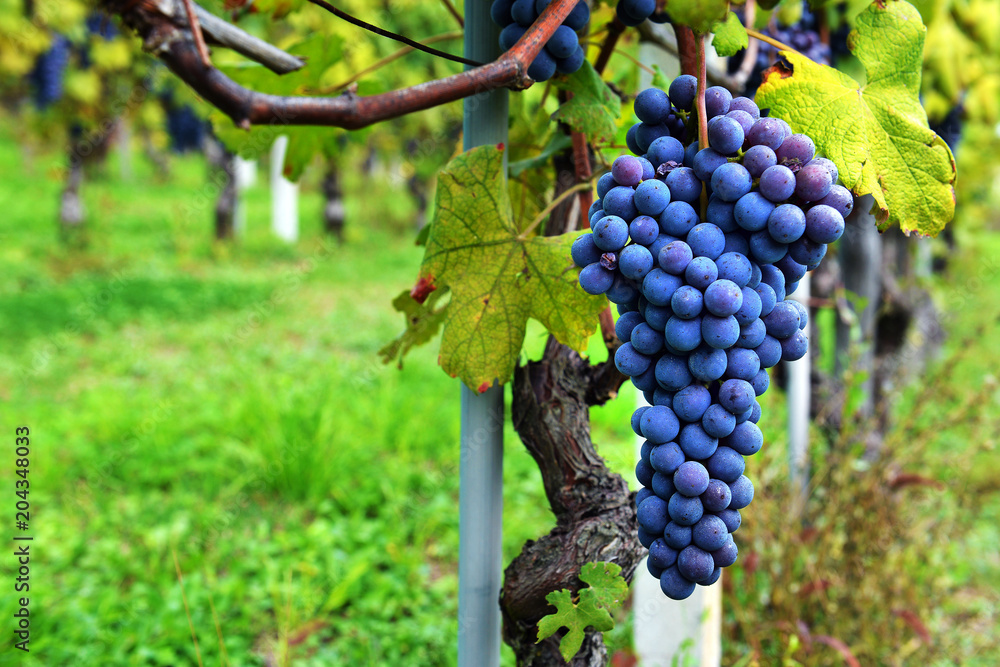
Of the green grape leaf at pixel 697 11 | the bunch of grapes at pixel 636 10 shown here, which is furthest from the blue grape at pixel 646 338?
the bunch of grapes at pixel 636 10

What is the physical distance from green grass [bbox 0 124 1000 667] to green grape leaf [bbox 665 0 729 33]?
26.5 inches

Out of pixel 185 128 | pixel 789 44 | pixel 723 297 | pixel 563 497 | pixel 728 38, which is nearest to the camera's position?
pixel 723 297

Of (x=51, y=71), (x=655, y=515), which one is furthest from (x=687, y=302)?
(x=51, y=71)

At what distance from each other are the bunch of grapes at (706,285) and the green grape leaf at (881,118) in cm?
8

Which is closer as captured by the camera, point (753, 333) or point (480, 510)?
point (753, 333)

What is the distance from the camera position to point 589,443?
1081mm

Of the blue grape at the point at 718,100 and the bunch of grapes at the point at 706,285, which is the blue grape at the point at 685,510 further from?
the blue grape at the point at 718,100

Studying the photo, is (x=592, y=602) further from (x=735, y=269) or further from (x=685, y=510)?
(x=735, y=269)

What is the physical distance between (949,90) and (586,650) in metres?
2.08

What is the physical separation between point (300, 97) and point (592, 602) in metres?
0.70

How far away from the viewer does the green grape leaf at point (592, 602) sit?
0.87m

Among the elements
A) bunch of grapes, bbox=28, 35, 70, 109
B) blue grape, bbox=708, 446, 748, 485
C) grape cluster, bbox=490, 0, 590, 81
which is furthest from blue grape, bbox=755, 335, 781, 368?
bunch of grapes, bbox=28, 35, 70, 109

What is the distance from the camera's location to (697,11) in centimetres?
69

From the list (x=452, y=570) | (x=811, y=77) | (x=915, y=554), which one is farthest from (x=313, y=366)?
(x=811, y=77)
